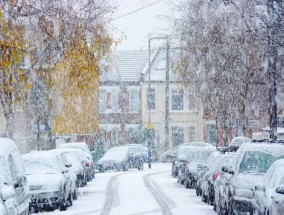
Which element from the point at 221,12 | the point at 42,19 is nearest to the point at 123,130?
the point at 221,12

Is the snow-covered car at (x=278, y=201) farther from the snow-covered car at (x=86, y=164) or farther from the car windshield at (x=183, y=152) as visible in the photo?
the car windshield at (x=183, y=152)

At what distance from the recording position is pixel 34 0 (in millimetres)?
29250

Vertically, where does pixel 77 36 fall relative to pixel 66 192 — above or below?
above

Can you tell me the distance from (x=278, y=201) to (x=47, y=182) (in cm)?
981

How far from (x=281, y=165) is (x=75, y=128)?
137ft

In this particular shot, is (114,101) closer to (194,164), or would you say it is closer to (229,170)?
(194,164)

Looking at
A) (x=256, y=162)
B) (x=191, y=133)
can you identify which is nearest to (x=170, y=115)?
(x=191, y=133)

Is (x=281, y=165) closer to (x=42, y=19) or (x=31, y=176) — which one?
(x=31, y=176)

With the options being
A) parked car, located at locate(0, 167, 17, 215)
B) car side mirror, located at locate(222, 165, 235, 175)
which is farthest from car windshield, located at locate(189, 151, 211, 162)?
parked car, located at locate(0, 167, 17, 215)

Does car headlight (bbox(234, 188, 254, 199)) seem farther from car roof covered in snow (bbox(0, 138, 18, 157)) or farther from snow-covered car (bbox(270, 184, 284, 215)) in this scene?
car roof covered in snow (bbox(0, 138, 18, 157))

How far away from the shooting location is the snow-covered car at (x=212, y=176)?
22.7 m

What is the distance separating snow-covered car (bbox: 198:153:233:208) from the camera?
22.7 m

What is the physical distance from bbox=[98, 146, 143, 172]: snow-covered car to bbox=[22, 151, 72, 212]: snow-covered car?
86.3 ft

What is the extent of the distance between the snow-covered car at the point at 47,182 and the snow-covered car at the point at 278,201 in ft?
30.5
